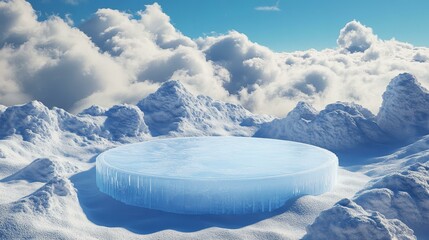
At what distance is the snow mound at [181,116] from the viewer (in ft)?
126

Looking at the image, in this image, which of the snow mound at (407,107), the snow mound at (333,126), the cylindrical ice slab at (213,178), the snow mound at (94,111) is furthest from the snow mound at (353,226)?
the snow mound at (94,111)

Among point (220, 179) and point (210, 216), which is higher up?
point (220, 179)

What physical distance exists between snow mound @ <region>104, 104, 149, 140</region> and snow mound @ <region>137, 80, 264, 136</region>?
5.21 ft

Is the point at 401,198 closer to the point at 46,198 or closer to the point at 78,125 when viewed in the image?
the point at 46,198

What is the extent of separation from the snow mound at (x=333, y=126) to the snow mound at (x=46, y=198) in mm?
21264

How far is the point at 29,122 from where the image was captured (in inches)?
1240

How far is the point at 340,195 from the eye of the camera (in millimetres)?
22062

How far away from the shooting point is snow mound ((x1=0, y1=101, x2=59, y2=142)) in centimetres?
3091

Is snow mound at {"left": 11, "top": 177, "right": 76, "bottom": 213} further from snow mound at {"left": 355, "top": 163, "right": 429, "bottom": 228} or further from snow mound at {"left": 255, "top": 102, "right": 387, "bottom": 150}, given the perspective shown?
snow mound at {"left": 255, "top": 102, "right": 387, "bottom": 150}

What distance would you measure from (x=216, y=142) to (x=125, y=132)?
8841mm

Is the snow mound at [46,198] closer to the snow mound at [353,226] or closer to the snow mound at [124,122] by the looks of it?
the snow mound at [353,226]

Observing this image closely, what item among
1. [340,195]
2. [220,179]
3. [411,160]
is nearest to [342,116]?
[411,160]

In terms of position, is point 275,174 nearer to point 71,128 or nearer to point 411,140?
point 411,140

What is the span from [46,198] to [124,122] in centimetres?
1851
